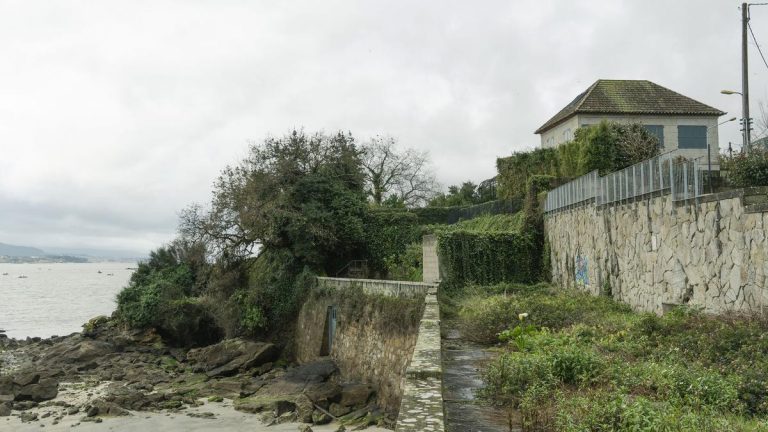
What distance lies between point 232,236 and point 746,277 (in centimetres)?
2379

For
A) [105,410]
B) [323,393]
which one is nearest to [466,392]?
[323,393]

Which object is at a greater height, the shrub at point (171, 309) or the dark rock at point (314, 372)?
the shrub at point (171, 309)

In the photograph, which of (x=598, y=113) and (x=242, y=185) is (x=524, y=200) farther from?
(x=242, y=185)

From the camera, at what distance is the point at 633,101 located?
35938mm

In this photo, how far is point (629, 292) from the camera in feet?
57.8

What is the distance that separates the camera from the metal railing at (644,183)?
46.5 ft

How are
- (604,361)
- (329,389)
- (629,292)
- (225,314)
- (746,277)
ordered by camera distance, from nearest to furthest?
1. (604,361)
2. (746,277)
3. (629,292)
4. (329,389)
5. (225,314)

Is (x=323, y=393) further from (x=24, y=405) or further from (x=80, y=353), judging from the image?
(x=80, y=353)

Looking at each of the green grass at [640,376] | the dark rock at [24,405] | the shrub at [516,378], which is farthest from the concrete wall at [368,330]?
the dark rock at [24,405]

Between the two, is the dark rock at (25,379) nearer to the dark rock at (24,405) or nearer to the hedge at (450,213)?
the dark rock at (24,405)

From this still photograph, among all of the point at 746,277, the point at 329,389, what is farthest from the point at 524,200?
the point at 746,277

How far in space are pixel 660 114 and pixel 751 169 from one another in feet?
73.1

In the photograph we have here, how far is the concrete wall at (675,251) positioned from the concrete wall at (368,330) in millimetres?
5728

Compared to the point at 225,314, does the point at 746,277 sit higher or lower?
higher
